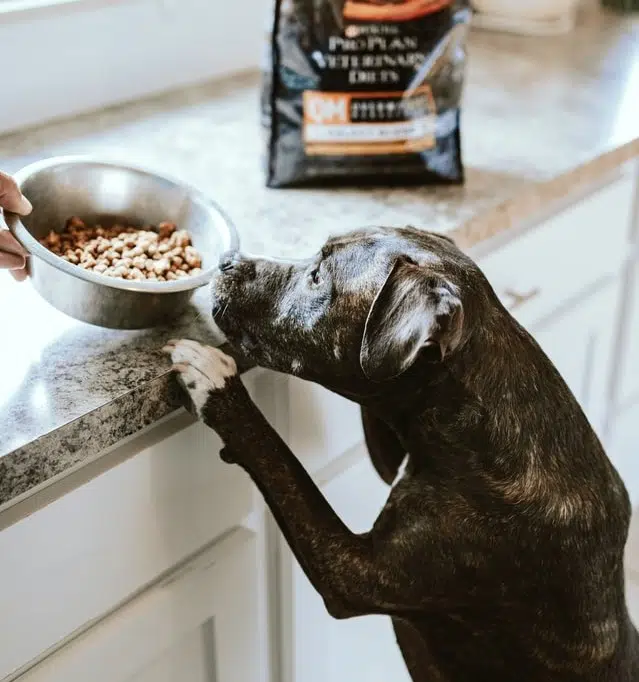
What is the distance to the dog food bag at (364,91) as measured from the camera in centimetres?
140

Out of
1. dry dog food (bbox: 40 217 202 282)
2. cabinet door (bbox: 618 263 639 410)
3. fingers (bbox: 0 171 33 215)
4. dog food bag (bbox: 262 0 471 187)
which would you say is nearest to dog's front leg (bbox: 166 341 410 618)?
dry dog food (bbox: 40 217 202 282)

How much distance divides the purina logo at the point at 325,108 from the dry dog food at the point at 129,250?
1.06ft

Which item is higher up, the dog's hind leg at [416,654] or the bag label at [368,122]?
the bag label at [368,122]

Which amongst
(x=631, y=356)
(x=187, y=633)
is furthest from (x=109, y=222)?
(x=631, y=356)

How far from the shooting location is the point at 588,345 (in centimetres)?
189

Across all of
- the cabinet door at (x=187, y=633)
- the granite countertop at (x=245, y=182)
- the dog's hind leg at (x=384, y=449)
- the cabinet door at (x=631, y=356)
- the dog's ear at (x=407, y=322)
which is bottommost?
the cabinet door at (x=631, y=356)

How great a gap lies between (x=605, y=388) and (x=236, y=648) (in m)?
1.06

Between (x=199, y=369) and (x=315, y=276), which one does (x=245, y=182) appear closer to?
(x=315, y=276)

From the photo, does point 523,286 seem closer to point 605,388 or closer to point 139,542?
point 605,388

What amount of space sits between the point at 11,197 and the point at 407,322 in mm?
455

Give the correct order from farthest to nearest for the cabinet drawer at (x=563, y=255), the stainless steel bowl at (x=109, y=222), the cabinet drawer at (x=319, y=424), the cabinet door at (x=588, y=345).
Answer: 1. the cabinet door at (x=588, y=345)
2. the cabinet drawer at (x=563, y=255)
3. the cabinet drawer at (x=319, y=424)
4. the stainless steel bowl at (x=109, y=222)

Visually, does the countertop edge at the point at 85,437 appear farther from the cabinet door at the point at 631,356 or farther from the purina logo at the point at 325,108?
the cabinet door at the point at 631,356

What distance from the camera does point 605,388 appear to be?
2055mm

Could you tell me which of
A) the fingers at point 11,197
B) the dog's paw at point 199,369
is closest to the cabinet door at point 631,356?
the dog's paw at point 199,369
